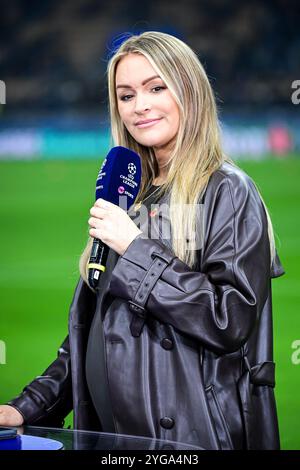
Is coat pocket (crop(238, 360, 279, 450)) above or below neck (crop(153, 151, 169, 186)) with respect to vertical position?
below

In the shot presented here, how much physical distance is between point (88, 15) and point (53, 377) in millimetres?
13075

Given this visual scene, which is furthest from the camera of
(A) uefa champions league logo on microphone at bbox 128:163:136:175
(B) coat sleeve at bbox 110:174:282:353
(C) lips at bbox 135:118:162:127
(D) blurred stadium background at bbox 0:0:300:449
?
(D) blurred stadium background at bbox 0:0:300:449

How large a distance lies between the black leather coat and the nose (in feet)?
0.78

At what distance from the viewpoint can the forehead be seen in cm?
200

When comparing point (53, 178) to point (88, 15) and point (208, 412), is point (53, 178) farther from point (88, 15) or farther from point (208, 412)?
point (208, 412)

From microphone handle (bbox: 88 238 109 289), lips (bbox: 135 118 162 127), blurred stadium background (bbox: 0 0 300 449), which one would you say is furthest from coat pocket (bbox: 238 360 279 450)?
blurred stadium background (bbox: 0 0 300 449)

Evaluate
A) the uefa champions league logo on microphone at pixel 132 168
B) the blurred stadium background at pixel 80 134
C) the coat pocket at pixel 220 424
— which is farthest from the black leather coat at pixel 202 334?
the blurred stadium background at pixel 80 134

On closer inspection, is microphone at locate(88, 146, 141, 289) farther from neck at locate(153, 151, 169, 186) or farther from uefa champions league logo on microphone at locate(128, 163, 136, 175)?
neck at locate(153, 151, 169, 186)

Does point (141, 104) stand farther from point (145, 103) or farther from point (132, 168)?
point (132, 168)

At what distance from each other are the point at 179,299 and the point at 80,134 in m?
9.86

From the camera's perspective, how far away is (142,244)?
1.84 metres

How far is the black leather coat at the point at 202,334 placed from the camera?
179 centimetres

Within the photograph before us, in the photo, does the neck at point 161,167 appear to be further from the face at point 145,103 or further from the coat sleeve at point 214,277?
the coat sleeve at point 214,277
